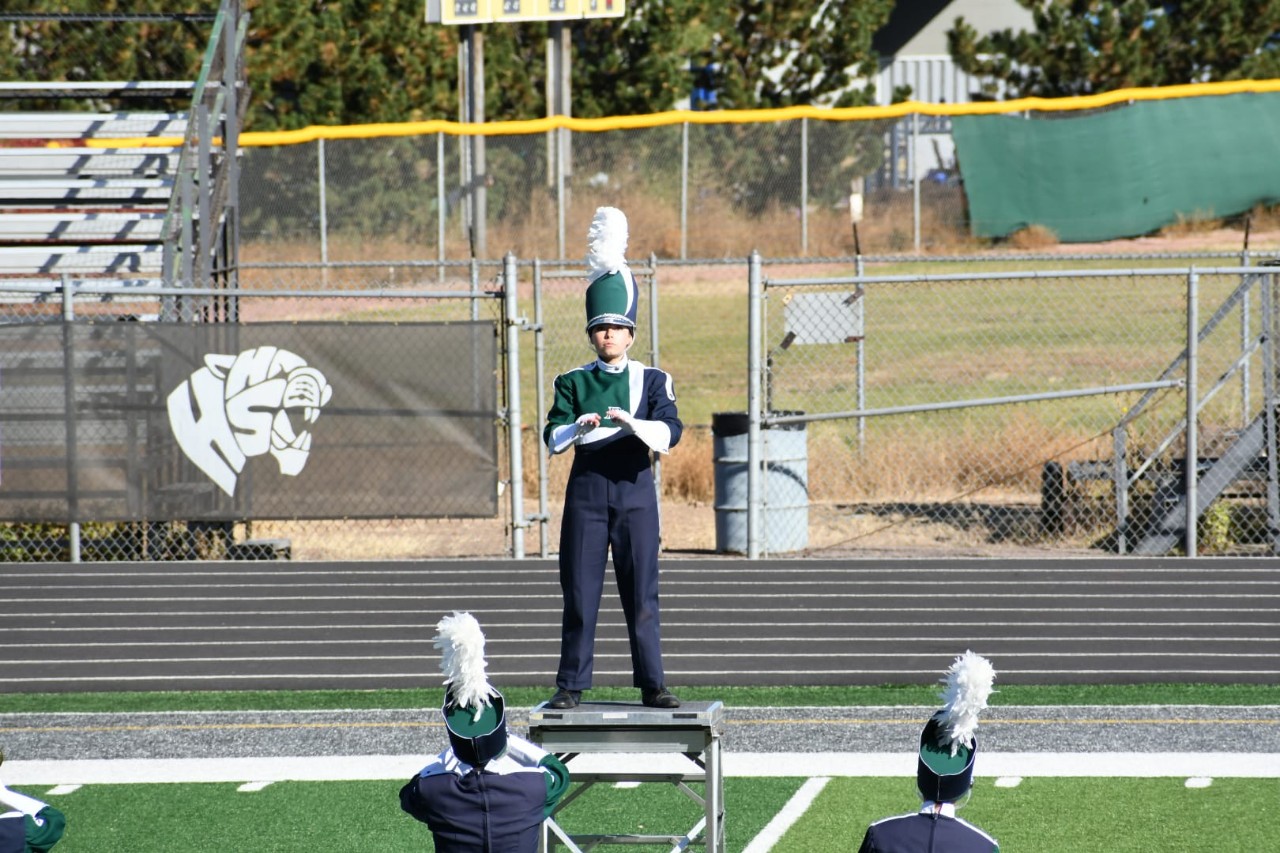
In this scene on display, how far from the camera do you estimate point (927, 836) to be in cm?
466

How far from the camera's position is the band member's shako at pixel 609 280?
19.4ft

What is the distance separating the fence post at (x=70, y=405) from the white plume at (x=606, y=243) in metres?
8.55

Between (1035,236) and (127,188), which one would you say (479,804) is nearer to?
(127,188)

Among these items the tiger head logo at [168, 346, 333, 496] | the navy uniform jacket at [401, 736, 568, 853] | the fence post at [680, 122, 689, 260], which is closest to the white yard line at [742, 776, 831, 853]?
the navy uniform jacket at [401, 736, 568, 853]

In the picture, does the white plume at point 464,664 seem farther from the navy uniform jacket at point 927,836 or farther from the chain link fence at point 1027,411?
the chain link fence at point 1027,411

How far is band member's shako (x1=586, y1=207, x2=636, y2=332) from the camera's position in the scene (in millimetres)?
5902

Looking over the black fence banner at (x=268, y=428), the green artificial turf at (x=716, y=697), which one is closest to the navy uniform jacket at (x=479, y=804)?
the green artificial turf at (x=716, y=697)

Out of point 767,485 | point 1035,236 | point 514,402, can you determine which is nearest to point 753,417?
point 767,485

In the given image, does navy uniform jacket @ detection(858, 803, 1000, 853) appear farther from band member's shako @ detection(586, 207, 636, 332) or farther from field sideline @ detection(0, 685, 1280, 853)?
field sideline @ detection(0, 685, 1280, 853)

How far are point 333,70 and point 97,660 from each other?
16.2 m

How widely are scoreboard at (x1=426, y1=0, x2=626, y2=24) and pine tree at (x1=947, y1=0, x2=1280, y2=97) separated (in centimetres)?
1008

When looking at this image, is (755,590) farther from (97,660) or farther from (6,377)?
(6,377)

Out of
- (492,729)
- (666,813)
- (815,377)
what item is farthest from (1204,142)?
(492,729)

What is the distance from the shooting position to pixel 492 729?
5027 millimetres
